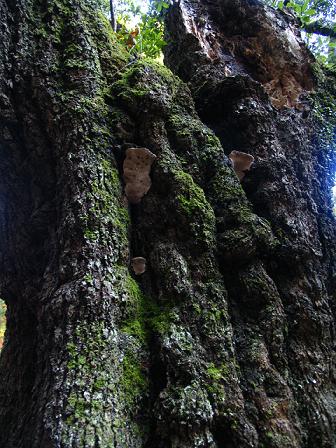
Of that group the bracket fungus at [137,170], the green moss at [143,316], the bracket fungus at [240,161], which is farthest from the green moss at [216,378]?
the bracket fungus at [240,161]

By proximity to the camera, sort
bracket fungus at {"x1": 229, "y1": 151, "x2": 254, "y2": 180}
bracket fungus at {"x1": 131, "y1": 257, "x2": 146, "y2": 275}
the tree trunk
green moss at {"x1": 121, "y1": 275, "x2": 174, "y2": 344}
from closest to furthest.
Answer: the tree trunk
green moss at {"x1": 121, "y1": 275, "x2": 174, "y2": 344}
bracket fungus at {"x1": 131, "y1": 257, "x2": 146, "y2": 275}
bracket fungus at {"x1": 229, "y1": 151, "x2": 254, "y2": 180}

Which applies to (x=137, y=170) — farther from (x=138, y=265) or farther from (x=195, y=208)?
(x=138, y=265)

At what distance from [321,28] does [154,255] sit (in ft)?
22.0

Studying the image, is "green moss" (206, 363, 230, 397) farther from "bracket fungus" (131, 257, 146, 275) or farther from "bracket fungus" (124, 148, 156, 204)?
"bracket fungus" (124, 148, 156, 204)

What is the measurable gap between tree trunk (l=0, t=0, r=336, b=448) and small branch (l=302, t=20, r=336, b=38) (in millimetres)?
3735

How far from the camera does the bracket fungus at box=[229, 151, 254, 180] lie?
11.7 feet

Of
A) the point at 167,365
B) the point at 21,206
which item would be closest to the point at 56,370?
the point at 167,365

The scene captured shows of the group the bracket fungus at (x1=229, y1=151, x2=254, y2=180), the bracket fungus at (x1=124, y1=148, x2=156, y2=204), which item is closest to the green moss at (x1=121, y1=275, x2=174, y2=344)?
the bracket fungus at (x1=124, y1=148, x2=156, y2=204)

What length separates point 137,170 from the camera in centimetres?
310

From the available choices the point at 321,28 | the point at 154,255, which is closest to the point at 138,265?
the point at 154,255

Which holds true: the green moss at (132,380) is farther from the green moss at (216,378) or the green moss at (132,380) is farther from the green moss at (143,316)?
the green moss at (216,378)

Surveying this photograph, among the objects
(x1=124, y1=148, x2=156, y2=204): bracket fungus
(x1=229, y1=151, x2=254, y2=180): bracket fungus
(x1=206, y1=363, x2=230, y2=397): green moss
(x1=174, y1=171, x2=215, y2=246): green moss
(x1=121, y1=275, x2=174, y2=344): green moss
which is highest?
(x1=229, y1=151, x2=254, y2=180): bracket fungus

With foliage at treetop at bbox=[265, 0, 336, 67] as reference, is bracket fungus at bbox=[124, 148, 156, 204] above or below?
below

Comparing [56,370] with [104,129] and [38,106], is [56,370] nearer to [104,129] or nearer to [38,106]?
[104,129]
